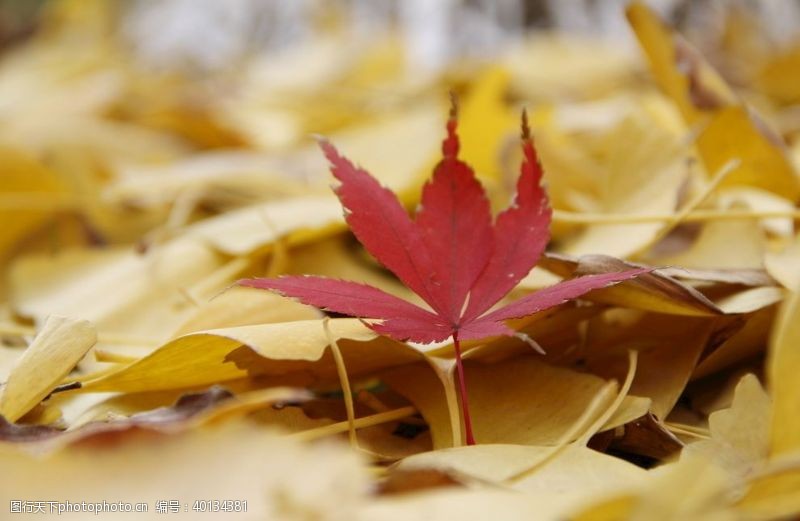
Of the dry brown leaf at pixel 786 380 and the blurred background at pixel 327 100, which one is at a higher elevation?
the blurred background at pixel 327 100

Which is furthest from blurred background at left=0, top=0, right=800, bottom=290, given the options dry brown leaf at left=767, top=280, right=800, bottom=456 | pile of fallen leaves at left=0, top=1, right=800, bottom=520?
dry brown leaf at left=767, top=280, right=800, bottom=456

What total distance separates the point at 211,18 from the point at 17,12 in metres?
1.37

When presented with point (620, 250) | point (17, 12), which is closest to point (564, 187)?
point (620, 250)

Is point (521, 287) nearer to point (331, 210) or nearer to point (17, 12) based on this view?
point (331, 210)

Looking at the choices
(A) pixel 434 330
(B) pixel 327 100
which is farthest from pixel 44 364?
(B) pixel 327 100

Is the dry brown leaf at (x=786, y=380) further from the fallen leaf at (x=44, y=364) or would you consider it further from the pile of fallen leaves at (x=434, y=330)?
the fallen leaf at (x=44, y=364)

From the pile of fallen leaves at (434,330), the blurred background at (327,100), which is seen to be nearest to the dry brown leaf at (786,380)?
the pile of fallen leaves at (434,330)

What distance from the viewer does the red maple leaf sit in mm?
228

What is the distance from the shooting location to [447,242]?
0.24m

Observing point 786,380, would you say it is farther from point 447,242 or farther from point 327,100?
point 327,100

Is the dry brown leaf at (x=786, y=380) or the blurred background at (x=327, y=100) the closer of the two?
the dry brown leaf at (x=786, y=380)

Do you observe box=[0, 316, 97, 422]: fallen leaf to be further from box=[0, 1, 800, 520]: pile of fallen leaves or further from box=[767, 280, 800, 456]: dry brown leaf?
box=[767, 280, 800, 456]: dry brown leaf

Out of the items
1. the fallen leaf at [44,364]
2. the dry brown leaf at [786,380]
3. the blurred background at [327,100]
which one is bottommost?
the dry brown leaf at [786,380]

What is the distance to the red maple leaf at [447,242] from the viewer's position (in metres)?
0.23
